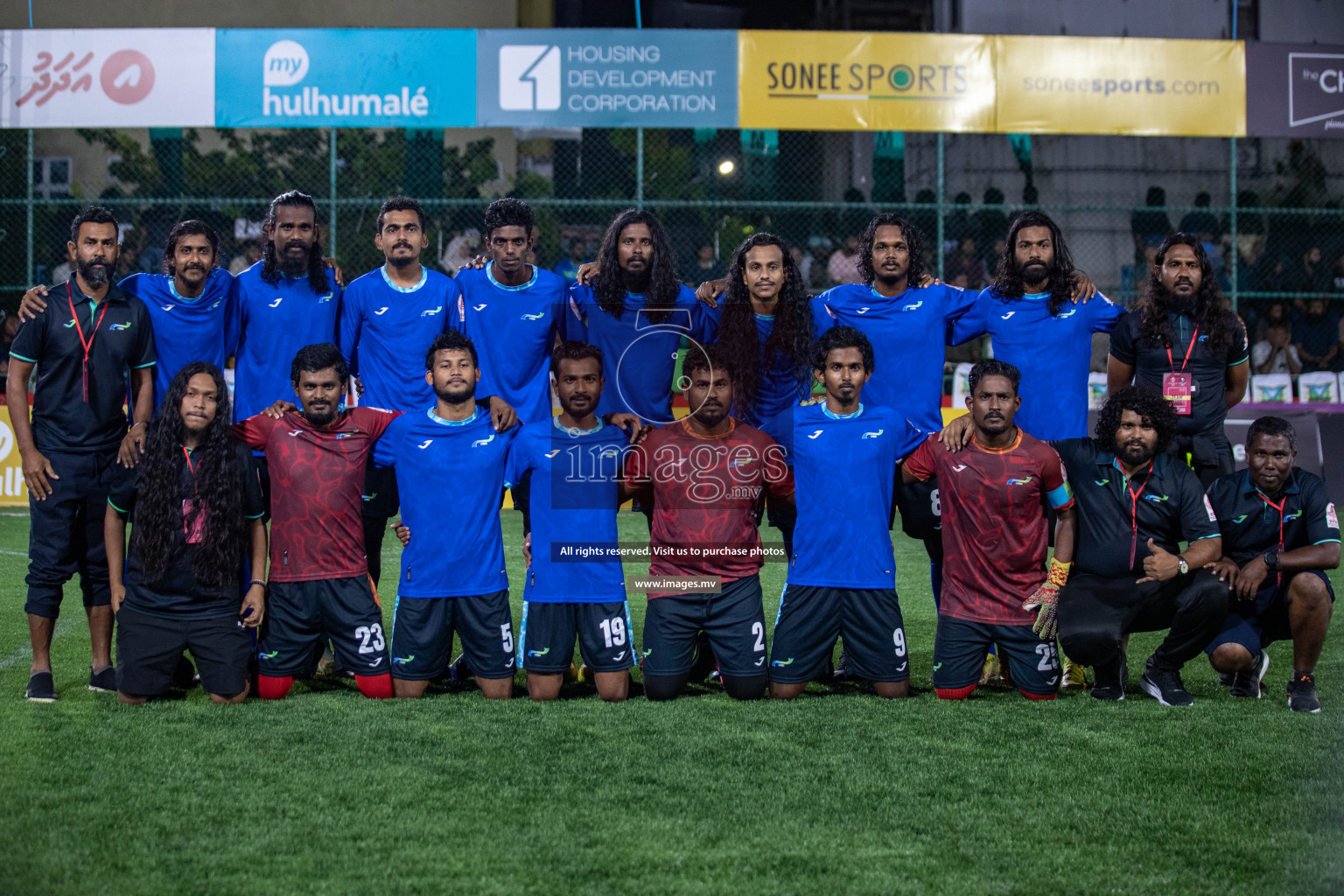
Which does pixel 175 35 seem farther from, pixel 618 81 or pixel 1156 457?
pixel 1156 457

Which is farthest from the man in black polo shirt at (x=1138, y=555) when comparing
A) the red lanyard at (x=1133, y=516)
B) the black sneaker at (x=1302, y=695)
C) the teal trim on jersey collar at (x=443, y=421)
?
the teal trim on jersey collar at (x=443, y=421)

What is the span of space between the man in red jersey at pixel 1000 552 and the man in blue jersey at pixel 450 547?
1809 millimetres

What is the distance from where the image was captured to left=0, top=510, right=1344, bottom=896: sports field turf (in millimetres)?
3131

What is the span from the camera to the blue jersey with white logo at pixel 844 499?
4973mm

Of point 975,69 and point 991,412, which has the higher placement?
point 975,69

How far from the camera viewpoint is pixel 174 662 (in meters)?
4.85

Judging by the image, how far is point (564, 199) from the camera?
1396cm

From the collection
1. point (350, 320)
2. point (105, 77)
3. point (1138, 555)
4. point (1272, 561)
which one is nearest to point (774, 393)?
point (1138, 555)

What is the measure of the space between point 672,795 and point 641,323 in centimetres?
247

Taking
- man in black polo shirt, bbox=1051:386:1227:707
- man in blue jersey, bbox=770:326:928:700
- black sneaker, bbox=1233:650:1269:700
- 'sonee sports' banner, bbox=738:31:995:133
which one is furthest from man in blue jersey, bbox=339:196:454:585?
'sonee sports' banner, bbox=738:31:995:133

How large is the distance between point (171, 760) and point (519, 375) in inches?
91.8

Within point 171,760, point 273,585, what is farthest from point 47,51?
point 171,760

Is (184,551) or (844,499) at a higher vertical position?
(844,499)

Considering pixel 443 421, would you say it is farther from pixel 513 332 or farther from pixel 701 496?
pixel 701 496
